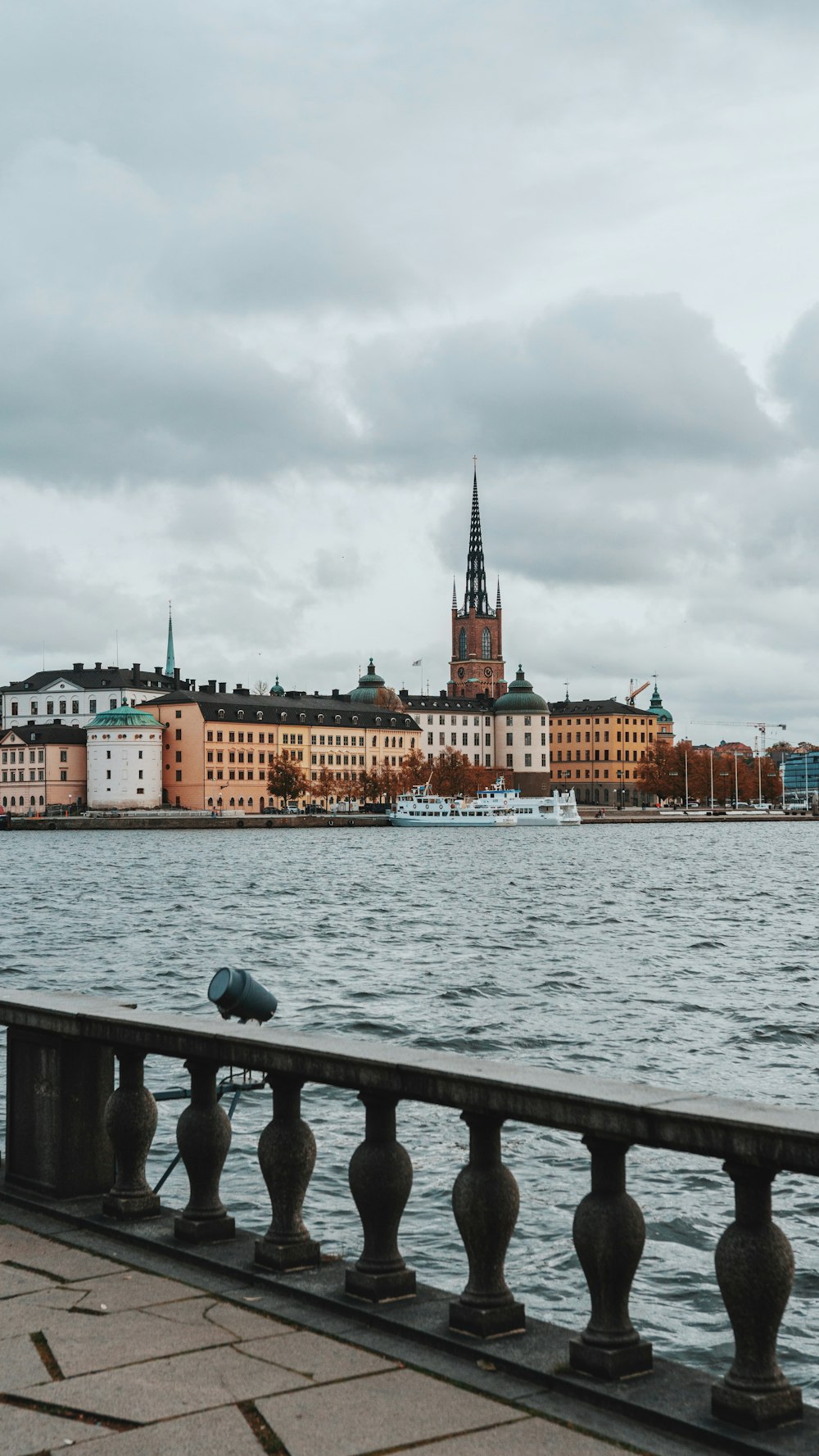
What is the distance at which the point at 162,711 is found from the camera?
581 feet

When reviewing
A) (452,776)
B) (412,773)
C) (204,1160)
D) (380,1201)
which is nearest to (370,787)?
(412,773)

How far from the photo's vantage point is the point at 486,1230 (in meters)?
4.93

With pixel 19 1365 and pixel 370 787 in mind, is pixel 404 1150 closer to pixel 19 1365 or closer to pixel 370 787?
pixel 19 1365

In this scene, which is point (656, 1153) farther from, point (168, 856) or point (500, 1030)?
point (168, 856)

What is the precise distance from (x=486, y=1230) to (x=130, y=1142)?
1.98 m

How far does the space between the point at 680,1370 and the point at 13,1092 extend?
127 inches

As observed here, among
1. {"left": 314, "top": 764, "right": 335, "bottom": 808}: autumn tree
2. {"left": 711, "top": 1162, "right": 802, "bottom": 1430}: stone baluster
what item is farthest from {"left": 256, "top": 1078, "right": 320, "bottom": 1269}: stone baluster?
{"left": 314, "top": 764, "right": 335, "bottom": 808}: autumn tree

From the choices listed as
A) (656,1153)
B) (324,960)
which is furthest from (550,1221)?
(324,960)

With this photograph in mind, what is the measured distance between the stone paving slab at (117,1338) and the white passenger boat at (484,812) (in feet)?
514

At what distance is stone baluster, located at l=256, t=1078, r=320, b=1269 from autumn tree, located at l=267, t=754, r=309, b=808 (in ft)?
549

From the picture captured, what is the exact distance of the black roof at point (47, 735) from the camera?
172875mm

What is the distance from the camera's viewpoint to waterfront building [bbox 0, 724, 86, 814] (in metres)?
172

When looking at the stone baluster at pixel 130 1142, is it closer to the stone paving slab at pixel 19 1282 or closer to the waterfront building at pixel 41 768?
the stone paving slab at pixel 19 1282

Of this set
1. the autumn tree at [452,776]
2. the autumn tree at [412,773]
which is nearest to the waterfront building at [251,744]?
the autumn tree at [412,773]
